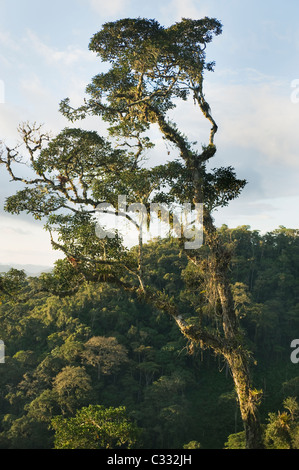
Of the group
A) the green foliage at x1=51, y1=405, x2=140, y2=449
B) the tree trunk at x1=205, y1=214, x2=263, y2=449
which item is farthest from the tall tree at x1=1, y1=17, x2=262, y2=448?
the green foliage at x1=51, y1=405, x2=140, y2=449

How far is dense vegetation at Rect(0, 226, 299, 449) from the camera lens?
1775 cm

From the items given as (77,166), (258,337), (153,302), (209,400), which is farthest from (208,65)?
(258,337)

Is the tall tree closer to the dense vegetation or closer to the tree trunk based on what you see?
the tree trunk

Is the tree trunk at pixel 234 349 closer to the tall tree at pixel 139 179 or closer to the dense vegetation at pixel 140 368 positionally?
the tall tree at pixel 139 179

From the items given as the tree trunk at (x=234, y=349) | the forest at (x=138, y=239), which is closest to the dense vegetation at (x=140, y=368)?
the forest at (x=138, y=239)

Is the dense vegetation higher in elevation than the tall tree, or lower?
lower

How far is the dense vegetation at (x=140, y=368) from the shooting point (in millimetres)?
17750

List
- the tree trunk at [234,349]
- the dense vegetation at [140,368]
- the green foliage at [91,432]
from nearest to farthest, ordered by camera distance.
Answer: the tree trunk at [234,349] → the green foliage at [91,432] → the dense vegetation at [140,368]

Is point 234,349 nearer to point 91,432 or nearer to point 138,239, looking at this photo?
point 138,239

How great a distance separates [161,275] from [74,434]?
23.2 meters

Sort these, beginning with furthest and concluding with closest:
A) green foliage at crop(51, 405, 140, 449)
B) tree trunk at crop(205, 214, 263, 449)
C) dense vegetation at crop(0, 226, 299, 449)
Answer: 1. dense vegetation at crop(0, 226, 299, 449)
2. green foliage at crop(51, 405, 140, 449)
3. tree trunk at crop(205, 214, 263, 449)

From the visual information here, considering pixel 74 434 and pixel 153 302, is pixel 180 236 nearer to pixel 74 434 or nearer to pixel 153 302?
pixel 153 302

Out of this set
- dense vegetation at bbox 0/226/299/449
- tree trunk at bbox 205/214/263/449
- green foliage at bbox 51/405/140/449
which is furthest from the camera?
dense vegetation at bbox 0/226/299/449

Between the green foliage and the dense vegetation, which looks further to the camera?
the dense vegetation
